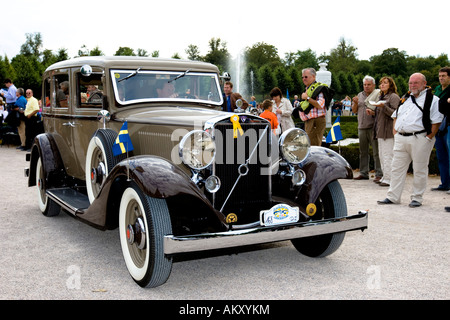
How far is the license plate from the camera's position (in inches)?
146

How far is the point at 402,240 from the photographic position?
4957 millimetres

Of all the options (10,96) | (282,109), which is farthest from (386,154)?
(10,96)

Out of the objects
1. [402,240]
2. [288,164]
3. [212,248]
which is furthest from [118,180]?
[402,240]

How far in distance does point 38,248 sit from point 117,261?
0.97 metres

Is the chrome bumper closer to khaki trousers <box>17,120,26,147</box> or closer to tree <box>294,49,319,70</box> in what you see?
khaki trousers <box>17,120,26,147</box>

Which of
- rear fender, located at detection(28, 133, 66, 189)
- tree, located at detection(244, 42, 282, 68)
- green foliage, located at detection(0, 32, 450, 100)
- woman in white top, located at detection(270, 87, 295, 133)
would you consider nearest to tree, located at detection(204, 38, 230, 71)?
Answer: green foliage, located at detection(0, 32, 450, 100)

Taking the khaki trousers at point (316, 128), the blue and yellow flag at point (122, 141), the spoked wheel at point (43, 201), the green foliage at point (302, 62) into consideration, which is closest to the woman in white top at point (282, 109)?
the khaki trousers at point (316, 128)

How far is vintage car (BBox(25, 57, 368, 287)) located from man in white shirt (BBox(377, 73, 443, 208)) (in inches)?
102

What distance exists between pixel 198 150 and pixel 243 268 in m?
1.17

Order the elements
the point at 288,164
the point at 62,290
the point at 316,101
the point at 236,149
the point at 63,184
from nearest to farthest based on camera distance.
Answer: the point at 62,290, the point at 236,149, the point at 288,164, the point at 63,184, the point at 316,101

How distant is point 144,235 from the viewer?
3592mm

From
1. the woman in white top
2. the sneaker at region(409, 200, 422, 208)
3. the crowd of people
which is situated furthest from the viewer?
the crowd of people

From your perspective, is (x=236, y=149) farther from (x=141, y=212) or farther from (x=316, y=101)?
(x=316, y=101)

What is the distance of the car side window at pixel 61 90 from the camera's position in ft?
19.4
